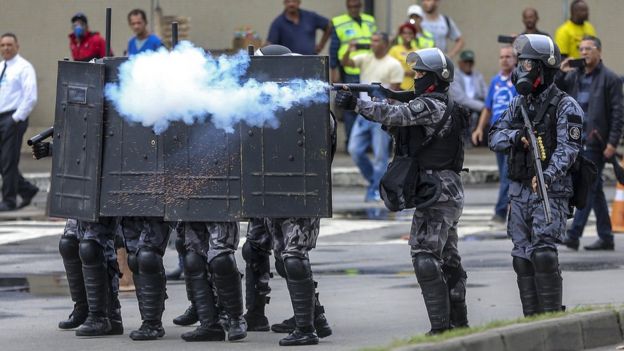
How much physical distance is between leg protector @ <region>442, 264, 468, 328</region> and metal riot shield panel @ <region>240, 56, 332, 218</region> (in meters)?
0.91

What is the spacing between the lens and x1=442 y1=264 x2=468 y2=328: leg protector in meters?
10.2

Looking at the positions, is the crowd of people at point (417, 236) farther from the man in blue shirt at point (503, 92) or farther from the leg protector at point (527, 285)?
the man in blue shirt at point (503, 92)

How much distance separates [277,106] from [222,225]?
0.82 m

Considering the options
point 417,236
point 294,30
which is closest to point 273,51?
point 417,236

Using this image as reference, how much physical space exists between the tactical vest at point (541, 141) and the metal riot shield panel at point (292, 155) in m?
1.15

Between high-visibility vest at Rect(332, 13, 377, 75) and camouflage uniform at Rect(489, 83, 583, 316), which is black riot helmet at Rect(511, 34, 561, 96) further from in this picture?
high-visibility vest at Rect(332, 13, 377, 75)

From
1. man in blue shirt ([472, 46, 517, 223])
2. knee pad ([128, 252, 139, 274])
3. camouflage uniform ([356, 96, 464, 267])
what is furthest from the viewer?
man in blue shirt ([472, 46, 517, 223])

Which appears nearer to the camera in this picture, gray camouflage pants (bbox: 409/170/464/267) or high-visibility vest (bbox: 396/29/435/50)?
gray camouflage pants (bbox: 409/170/464/267)

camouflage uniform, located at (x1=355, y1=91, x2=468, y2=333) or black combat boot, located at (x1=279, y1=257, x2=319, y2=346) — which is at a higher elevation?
camouflage uniform, located at (x1=355, y1=91, x2=468, y2=333)

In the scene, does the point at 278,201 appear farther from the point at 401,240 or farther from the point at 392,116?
the point at 401,240

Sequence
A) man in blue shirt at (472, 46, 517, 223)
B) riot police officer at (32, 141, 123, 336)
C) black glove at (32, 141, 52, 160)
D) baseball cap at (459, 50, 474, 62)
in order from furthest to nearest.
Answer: baseball cap at (459, 50, 474, 62) → man in blue shirt at (472, 46, 517, 223) → black glove at (32, 141, 52, 160) → riot police officer at (32, 141, 123, 336)

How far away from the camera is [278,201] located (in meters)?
9.91

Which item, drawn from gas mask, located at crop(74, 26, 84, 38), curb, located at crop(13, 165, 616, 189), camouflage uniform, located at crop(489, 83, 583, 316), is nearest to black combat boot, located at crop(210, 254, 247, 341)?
camouflage uniform, located at crop(489, 83, 583, 316)

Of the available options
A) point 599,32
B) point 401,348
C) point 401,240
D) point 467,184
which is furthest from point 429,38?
point 401,348
